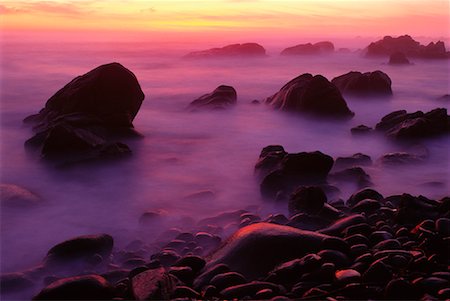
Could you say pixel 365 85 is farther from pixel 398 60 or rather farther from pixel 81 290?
pixel 398 60

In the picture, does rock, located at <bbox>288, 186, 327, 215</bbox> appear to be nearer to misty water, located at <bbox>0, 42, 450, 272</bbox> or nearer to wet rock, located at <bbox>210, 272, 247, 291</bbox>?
misty water, located at <bbox>0, 42, 450, 272</bbox>

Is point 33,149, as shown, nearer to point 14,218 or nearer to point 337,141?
point 14,218

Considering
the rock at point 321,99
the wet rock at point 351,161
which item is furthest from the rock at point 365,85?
the wet rock at point 351,161

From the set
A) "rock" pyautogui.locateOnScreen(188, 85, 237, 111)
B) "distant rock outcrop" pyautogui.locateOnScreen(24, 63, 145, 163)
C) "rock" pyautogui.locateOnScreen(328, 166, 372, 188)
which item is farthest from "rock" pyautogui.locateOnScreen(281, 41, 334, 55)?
"rock" pyautogui.locateOnScreen(328, 166, 372, 188)

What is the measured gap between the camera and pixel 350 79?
21.0 m

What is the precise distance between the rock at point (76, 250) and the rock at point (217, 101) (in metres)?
11.7

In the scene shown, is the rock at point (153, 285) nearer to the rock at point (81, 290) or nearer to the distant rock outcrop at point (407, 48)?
the rock at point (81, 290)

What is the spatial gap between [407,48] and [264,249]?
148ft

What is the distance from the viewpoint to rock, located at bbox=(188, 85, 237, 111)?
18.3 meters

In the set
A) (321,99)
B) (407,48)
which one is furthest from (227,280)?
(407,48)

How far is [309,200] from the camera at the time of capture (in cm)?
749

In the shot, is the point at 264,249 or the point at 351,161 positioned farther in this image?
the point at 351,161

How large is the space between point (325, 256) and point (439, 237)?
4.40 feet

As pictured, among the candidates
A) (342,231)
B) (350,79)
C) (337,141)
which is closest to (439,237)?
(342,231)
